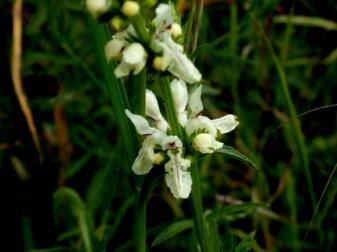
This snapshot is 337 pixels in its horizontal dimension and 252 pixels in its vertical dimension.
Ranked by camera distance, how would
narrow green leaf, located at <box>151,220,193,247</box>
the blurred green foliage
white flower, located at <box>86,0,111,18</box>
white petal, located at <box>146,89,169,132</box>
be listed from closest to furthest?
white flower, located at <box>86,0,111,18</box> → white petal, located at <box>146,89,169,132</box> → narrow green leaf, located at <box>151,220,193,247</box> → the blurred green foliage

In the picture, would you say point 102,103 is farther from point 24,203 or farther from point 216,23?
point 216,23

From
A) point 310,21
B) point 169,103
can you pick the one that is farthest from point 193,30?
point 310,21

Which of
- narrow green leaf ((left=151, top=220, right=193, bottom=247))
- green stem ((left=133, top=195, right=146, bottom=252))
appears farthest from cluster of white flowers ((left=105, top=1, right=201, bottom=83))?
narrow green leaf ((left=151, top=220, right=193, bottom=247))

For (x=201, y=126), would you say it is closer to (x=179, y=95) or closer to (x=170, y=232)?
(x=179, y=95)

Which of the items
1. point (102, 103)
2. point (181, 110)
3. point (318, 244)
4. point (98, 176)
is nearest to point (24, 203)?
point (98, 176)

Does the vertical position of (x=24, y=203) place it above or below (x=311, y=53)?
below

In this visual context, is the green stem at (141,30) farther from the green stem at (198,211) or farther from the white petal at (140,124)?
the green stem at (198,211)

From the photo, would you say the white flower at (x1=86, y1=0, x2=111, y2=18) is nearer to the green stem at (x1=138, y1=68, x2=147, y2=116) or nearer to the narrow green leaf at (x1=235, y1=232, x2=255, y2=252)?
the green stem at (x1=138, y1=68, x2=147, y2=116)
